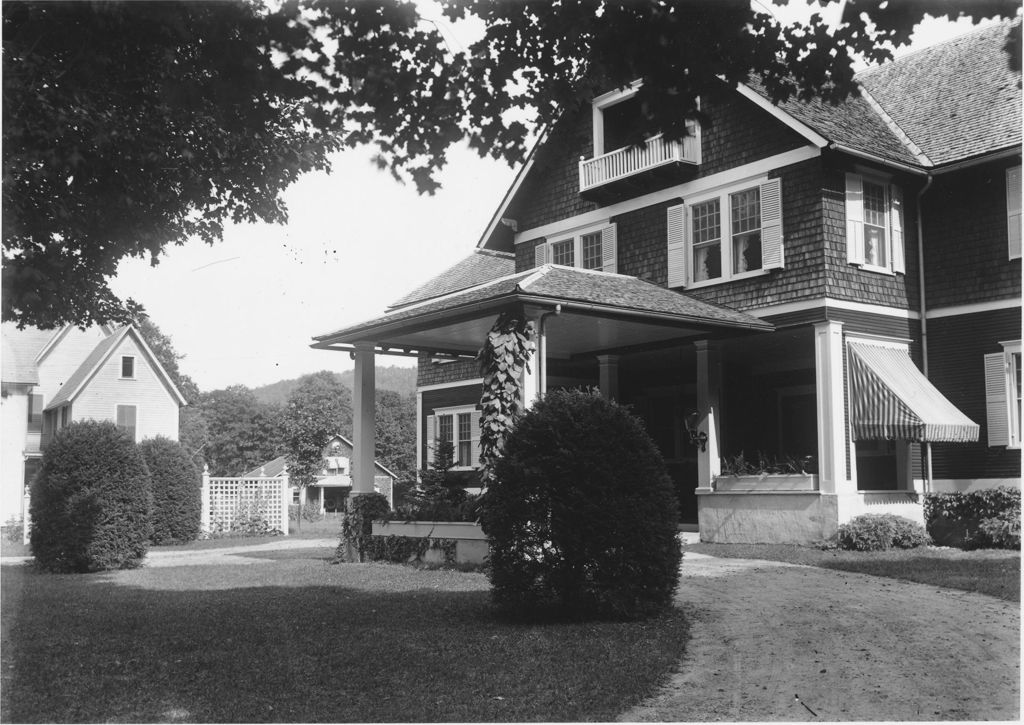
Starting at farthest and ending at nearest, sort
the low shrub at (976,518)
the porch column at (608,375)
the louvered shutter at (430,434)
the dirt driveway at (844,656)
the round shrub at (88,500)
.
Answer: the louvered shutter at (430,434)
the porch column at (608,375)
the round shrub at (88,500)
the low shrub at (976,518)
the dirt driveway at (844,656)

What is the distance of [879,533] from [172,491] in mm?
16291

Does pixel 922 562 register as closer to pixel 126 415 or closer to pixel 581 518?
pixel 581 518

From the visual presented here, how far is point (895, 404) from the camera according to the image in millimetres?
16312

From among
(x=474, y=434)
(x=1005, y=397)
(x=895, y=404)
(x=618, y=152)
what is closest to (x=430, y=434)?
(x=474, y=434)

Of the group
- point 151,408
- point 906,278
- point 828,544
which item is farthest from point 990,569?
point 151,408

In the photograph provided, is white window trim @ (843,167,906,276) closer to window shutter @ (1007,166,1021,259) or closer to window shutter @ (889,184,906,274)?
window shutter @ (889,184,906,274)

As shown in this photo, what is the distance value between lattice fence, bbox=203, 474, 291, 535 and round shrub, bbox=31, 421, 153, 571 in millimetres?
10509

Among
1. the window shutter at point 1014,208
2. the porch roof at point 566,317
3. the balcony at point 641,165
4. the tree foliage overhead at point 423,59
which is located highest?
the balcony at point 641,165

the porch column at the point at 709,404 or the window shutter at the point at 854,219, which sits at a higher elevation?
the window shutter at the point at 854,219

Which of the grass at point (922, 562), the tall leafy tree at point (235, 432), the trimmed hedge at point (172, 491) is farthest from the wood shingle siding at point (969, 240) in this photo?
the tall leafy tree at point (235, 432)

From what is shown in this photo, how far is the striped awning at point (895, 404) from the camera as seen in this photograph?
1603 centimetres

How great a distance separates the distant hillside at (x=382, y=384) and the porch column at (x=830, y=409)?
82.7 meters

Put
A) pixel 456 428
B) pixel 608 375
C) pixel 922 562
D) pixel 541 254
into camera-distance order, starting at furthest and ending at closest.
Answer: pixel 456 428, pixel 541 254, pixel 608 375, pixel 922 562

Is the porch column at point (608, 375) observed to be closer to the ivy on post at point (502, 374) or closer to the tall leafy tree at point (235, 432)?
the ivy on post at point (502, 374)
